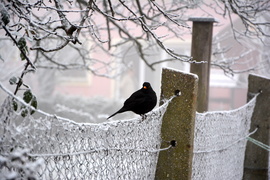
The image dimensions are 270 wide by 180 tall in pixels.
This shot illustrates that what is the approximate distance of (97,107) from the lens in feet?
47.5

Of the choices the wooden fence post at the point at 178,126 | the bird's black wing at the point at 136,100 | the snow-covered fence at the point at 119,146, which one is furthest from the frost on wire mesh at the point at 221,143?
the bird's black wing at the point at 136,100

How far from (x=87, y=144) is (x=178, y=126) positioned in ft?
2.57

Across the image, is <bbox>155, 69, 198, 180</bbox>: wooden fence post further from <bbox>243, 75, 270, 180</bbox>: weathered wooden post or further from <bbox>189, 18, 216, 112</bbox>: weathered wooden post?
<bbox>243, 75, 270, 180</bbox>: weathered wooden post

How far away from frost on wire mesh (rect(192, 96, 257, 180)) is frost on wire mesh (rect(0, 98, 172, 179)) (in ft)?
1.62

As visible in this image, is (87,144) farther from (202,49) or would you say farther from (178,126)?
(202,49)

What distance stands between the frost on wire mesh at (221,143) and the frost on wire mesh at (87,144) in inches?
19.5

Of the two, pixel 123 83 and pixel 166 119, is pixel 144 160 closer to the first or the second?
pixel 166 119

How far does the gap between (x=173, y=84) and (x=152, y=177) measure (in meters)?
0.62

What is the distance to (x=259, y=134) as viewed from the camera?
420 cm

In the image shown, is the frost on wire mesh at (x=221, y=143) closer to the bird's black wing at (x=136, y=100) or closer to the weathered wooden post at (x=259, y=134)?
the weathered wooden post at (x=259, y=134)

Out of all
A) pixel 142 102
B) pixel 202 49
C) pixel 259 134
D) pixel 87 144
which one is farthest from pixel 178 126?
pixel 259 134

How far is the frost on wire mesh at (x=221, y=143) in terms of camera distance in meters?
2.99

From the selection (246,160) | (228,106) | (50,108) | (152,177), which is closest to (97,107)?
(50,108)

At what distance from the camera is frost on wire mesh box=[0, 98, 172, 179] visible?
65.6 inches
